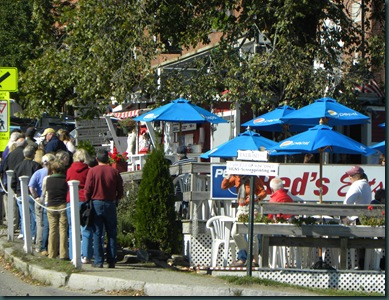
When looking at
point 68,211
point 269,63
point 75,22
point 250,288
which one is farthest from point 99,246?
point 75,22

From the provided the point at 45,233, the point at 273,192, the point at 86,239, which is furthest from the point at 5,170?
the point at 273,192

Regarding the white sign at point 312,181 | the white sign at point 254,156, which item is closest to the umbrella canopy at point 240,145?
the white sign at point 312,181

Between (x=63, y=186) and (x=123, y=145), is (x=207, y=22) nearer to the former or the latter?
(x=63, y=186)

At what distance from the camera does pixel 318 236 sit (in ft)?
38.2

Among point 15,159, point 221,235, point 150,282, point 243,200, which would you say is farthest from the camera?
point 15,159

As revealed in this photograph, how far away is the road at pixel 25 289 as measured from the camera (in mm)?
10367

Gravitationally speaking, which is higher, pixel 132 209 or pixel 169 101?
pixel 169 101

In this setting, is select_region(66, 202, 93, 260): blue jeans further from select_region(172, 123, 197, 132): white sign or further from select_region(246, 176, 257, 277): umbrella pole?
select_region(172, 123, 197, 132): white sign

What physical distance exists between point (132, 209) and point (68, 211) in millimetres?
3829

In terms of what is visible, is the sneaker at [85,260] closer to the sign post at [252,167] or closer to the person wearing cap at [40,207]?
the person wearing cap at [40,207]

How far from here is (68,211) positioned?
39.6 feet

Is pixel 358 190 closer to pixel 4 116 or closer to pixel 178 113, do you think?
pixel 178 113

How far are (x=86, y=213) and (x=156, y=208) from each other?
8.61 ft

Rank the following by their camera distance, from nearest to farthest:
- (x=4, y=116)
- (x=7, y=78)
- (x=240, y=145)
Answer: (x=240, y=145) → (x=4, y=116) → (x=7, y=78)
